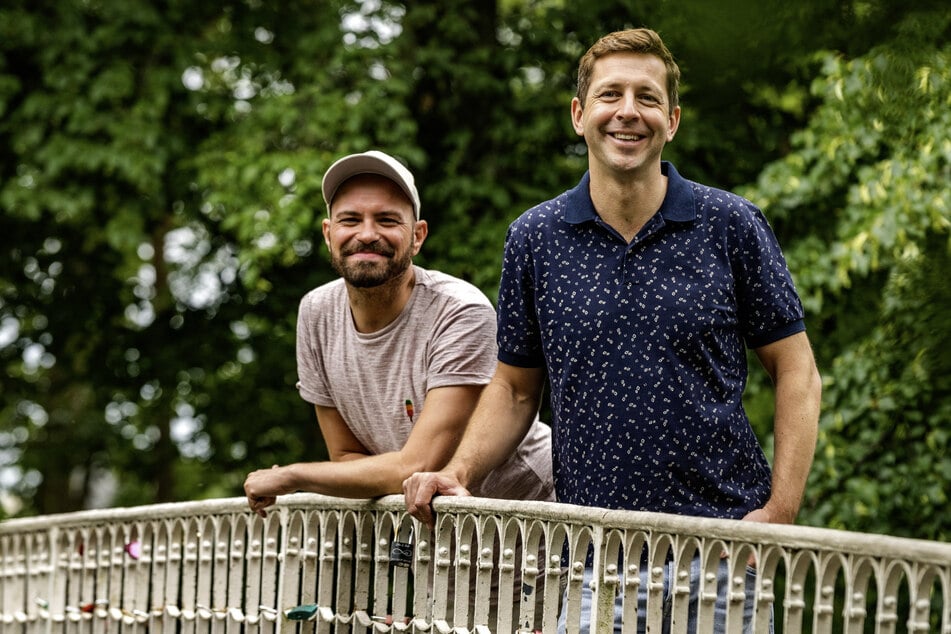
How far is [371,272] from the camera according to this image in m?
3.74

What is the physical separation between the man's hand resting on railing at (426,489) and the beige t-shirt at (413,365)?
0.36m

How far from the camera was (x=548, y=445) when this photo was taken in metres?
3.92

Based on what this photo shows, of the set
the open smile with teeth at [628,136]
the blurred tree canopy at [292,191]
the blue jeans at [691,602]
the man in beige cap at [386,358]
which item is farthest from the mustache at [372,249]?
the blurred tree canopy at [292,191]

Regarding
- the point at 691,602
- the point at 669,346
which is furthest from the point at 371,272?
the point at 691,602

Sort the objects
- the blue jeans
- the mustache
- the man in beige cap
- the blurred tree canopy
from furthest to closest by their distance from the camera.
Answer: the blurred tree canopy < the mustache < the man in beige cap < the blue jeans

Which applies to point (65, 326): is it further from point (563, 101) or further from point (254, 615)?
point (254, 615)

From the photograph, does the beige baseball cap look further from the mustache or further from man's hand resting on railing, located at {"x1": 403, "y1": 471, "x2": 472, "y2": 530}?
man's hand resting on railing, located at {"x1": 403, "y1": 471, "x2": 472, "y2": 530}

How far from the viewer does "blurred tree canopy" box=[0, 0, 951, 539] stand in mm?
6277

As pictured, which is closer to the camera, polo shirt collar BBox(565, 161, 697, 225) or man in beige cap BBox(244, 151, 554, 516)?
polo shirt collar BBox(565, 161, 697, 225)

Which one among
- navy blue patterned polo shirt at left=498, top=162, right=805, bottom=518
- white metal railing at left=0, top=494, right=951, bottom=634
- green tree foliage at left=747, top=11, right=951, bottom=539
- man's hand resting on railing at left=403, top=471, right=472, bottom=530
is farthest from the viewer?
green tree foliage at left=747, top=11, right=951, bottom=539

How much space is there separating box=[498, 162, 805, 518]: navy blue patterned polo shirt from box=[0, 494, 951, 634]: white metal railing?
0.16 meters

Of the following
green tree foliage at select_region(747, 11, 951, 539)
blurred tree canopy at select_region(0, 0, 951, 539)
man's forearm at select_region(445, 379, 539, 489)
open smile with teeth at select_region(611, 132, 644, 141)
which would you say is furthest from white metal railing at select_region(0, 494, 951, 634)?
blurred tree canopy at select_region(0, 0, 951, 539)

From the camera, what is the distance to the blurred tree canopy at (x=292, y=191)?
6.28 meters

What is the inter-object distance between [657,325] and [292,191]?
18.5 feet
